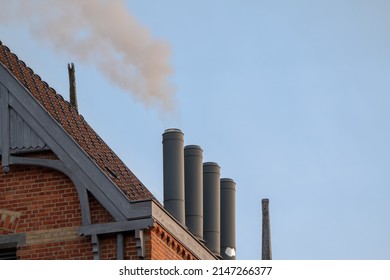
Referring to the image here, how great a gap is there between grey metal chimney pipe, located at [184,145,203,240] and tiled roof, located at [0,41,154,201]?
A: 9.67 ft

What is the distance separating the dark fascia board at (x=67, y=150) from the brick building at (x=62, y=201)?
0.06 feet

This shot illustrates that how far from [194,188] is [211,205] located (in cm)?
173

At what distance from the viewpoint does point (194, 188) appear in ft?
97.5

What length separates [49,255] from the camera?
24266 mm

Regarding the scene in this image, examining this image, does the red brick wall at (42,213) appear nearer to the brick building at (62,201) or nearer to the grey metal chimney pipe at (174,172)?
the brick building at (62,201)

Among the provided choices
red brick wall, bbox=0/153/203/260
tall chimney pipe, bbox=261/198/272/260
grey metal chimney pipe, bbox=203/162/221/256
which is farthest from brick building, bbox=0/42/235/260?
tall chimney pipe, bbox=261/198/272/260

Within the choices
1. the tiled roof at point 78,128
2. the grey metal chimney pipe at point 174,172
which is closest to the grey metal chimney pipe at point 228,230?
the grey metal chimney pipe at point 174,172

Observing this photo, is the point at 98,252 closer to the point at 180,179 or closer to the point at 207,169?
the point at 180,179

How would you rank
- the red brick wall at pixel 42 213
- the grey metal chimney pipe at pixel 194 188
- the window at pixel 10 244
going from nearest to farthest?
the red brick wall at pixel 42 213
the window at pixel 10 244
the grey metal chimney pipe at pixel 194 188

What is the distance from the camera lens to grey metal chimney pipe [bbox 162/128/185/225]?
93.1 feet

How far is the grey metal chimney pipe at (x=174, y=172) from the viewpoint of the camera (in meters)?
28.4
